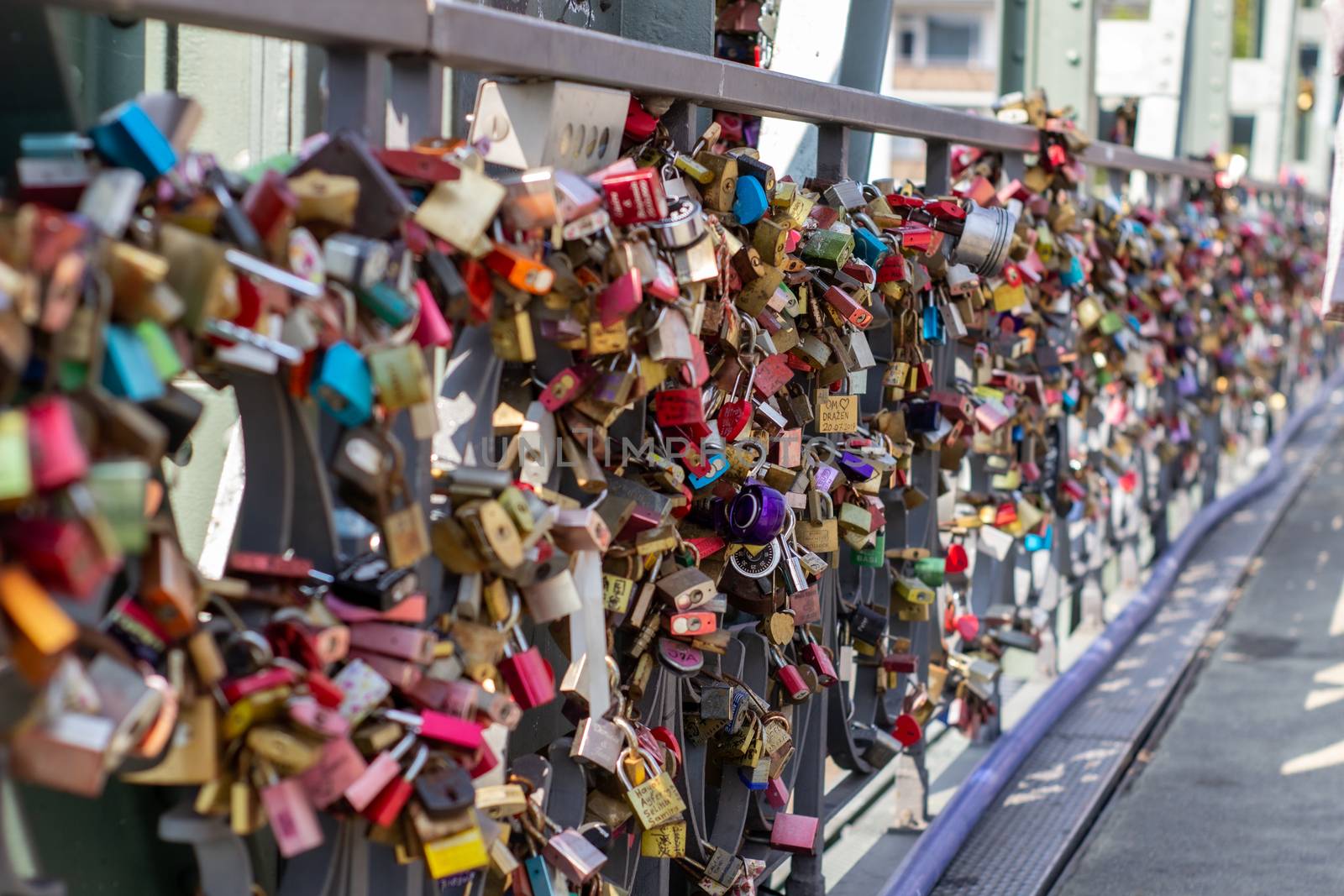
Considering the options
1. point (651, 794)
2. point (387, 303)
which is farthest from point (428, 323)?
point (651, 794)

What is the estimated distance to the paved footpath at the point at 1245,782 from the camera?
127 inches

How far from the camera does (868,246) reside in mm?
2443

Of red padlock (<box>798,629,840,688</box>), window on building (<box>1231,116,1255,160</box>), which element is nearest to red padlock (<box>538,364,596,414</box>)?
red padlock (<box>798,629,840,688</box>)

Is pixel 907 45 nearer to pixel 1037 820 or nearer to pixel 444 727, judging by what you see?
pixel 1037 820

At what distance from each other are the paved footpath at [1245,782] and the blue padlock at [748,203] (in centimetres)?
174

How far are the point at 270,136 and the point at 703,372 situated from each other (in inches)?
45.5

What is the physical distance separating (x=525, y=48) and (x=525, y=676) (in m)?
0.60

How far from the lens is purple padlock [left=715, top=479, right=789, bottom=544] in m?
2.06

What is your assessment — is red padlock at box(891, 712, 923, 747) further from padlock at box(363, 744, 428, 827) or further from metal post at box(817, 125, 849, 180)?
padlock at box(363, 744, 428, 827)

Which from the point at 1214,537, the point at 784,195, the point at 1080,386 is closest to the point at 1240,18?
the point at 1214,537

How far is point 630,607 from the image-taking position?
187cm

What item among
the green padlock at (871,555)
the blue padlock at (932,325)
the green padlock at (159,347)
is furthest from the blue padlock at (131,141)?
Result: the blue padlock at (932,325)

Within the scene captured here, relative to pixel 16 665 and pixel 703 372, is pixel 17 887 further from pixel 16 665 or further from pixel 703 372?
pixel 703 372

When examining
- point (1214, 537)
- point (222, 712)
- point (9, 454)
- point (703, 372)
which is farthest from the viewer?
point (1214, 537)
